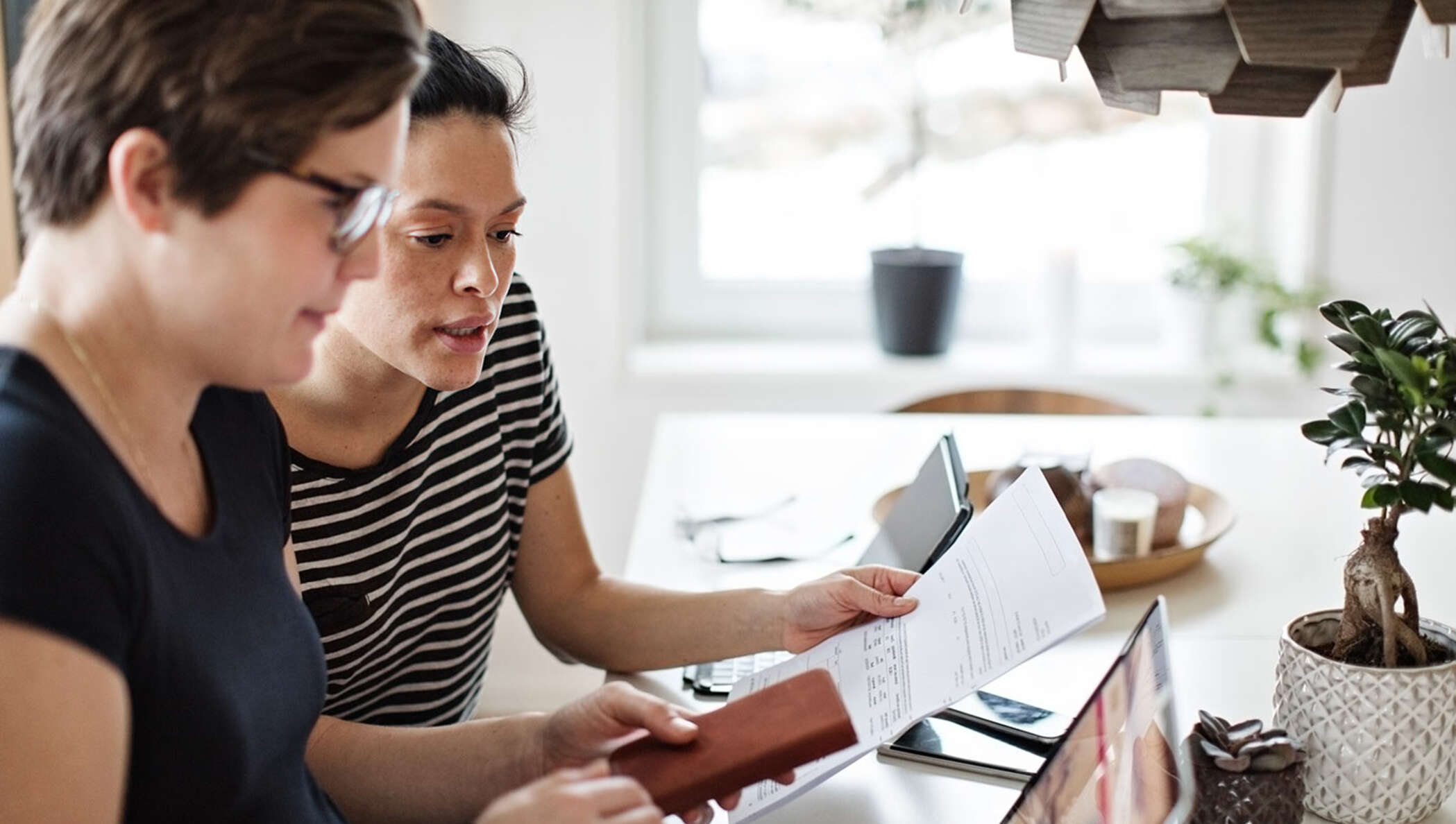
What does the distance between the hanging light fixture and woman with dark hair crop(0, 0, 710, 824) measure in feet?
1.43

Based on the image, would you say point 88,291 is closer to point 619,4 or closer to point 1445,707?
point 1445,707

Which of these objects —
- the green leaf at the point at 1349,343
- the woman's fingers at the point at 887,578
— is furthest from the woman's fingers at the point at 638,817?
the green leaf at the point at 1349,343

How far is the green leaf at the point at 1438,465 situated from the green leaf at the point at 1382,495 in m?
0.03

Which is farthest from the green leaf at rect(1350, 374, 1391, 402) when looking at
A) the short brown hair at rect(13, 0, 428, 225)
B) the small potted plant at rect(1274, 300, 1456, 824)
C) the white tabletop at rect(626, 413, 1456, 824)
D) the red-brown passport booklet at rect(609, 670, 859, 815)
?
the short brown hair at rect(13, 0, 428, 225)

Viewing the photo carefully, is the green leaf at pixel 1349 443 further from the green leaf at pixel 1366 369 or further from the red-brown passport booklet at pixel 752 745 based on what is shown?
the red-brown passport booklet at pixel 752 745

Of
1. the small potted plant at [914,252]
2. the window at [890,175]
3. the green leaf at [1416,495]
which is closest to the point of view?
the green leaf at [1416,495]

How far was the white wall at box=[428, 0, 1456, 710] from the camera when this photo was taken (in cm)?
255

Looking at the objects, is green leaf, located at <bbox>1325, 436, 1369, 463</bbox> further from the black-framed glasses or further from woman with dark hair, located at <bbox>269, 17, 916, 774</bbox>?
the black-framed glasses

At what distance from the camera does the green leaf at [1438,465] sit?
93cm

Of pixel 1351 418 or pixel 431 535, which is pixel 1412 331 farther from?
pixel 431 535

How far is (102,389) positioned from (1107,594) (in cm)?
106

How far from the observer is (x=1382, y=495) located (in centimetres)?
96

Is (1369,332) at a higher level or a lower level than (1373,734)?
higher

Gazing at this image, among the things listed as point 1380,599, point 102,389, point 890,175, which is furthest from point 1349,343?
point 890,175
